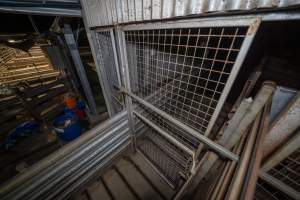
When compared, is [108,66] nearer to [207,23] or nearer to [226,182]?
[207,23]

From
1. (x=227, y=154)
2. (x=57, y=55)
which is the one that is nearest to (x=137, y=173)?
(x=227, y=154)

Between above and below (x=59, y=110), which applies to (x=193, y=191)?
above

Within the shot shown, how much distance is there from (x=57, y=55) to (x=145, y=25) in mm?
4555

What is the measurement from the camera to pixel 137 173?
8.10 ft

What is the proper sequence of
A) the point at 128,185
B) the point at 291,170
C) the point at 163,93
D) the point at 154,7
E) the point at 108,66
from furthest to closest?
the point at 108,66 < the point at 163,93 < the point at 128,185 < the point at 291,170 < the point at 154,7

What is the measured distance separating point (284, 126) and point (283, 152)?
246 mm

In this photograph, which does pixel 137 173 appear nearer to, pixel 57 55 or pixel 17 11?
pixel 17 11

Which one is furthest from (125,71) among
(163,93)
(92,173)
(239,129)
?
(92,173)

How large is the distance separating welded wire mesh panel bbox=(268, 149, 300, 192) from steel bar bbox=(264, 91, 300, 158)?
15 cm

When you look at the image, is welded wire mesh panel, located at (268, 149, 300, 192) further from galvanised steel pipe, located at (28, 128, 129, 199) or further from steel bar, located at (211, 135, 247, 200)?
galvanised steel pipe, located at (28, 128, 129, 199)

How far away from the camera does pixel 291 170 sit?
1.27m

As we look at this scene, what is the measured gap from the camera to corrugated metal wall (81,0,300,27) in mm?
678

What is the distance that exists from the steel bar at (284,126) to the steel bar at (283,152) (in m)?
0.08

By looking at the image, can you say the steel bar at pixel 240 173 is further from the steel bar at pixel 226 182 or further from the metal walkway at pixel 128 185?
the metal walkway at pixel 128 185
